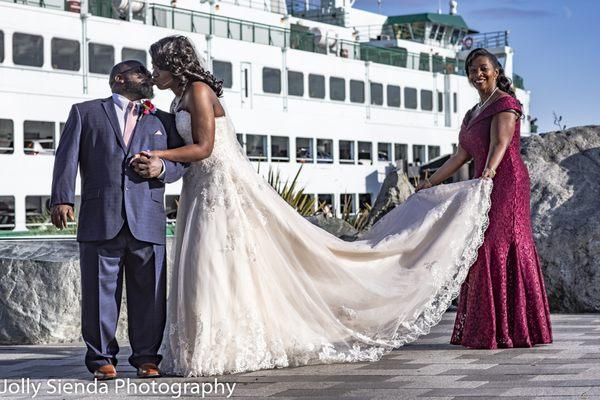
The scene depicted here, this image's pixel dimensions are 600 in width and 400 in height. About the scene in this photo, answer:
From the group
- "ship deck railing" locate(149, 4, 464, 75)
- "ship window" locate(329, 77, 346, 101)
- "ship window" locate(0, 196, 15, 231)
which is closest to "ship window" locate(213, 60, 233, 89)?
"ship deck railing" locate(149, 4, 464, 75)

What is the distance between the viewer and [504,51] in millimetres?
47906

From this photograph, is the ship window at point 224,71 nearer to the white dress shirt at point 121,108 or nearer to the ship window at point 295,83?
the ship window at point 295,83

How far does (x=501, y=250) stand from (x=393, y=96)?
3392cm

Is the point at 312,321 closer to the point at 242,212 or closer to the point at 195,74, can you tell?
the point at 242,212

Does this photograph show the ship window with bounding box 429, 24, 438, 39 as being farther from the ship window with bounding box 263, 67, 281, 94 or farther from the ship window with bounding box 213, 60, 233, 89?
the ship window with bounding box 213, 60, 233, 89

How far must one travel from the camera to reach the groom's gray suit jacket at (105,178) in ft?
18.0

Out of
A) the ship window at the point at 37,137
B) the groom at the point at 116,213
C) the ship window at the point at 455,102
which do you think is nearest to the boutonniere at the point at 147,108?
the groom at the point at 116,213

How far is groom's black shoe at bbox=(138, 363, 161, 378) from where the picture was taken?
553cm

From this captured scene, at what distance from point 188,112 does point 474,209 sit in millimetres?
1766

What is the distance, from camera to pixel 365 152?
38.6m

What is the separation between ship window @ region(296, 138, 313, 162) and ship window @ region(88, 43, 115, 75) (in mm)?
7660

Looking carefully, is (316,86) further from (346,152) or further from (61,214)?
(61,214)

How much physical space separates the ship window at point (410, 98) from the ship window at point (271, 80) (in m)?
7.21

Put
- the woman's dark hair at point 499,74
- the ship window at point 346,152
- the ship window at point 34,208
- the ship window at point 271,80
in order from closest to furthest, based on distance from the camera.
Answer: the woman's dark hair at point 499,74 < the ship window at point 34,208 < the ship window at point 271,80 < the ship window at point 346,152
